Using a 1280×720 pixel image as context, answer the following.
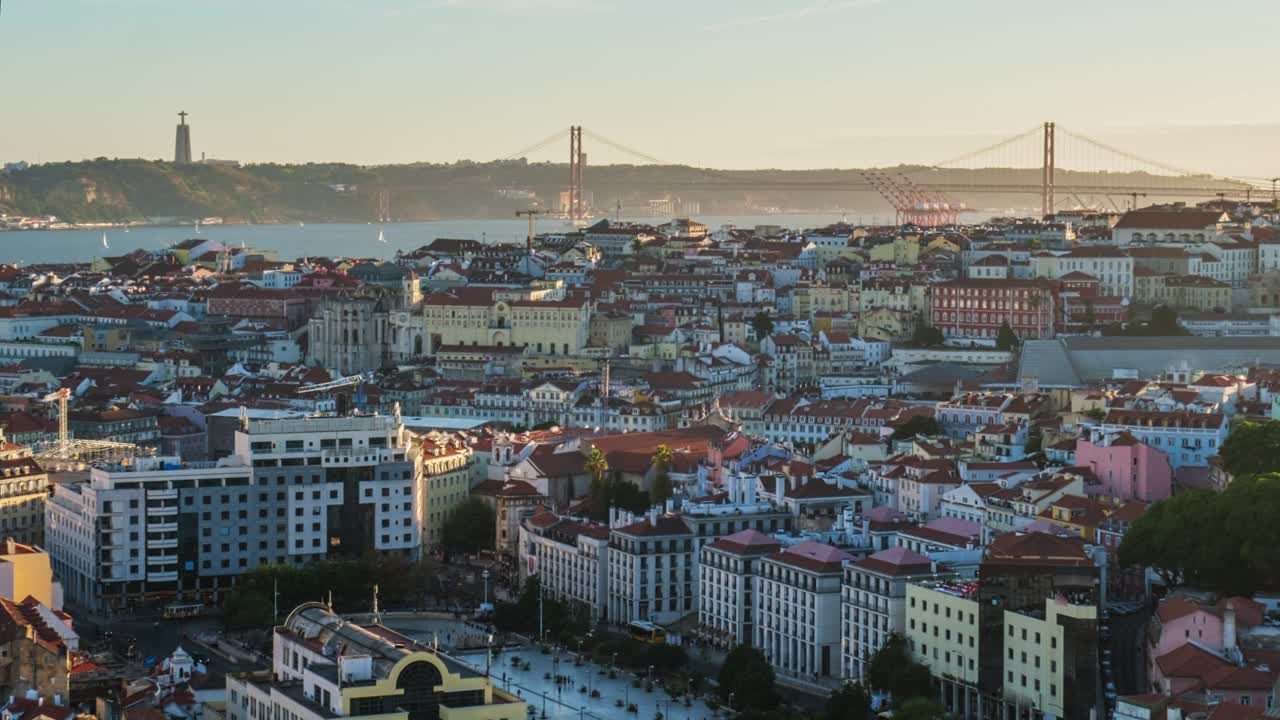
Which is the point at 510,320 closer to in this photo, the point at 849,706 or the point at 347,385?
the point at 347,385

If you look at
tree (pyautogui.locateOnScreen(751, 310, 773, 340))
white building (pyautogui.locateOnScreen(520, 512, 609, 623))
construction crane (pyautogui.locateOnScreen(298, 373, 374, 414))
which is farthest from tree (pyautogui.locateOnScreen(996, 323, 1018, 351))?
white building (pyautogui.locateOnScreen(520, 512, 609, 623))

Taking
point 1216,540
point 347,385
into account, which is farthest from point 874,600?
point 347,385

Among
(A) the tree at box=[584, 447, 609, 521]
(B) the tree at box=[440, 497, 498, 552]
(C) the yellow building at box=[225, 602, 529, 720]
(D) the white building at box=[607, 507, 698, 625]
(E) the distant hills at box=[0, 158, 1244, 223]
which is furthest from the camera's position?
(E) the distant hills at box=[0, 158, 1244, 223]

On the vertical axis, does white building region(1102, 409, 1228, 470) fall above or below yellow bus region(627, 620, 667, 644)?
above

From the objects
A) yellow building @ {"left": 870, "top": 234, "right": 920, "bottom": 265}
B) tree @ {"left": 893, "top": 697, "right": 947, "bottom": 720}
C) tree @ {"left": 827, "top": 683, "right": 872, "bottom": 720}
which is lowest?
tree @ {"left": 827, "top": 683, "right": 872, "bottom": 720}

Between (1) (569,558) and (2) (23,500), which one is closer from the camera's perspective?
(1) (569,558)

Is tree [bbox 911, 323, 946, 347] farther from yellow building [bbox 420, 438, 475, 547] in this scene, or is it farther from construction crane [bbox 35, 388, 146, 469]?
construction crane [bbox 35, 388, 146, 469]
